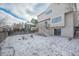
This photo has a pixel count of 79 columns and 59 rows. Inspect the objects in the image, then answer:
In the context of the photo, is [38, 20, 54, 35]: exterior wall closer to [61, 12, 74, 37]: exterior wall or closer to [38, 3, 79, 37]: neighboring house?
[38, 3, 79, 37]: neighboring house

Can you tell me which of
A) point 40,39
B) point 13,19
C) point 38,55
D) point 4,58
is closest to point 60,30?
point 40,39

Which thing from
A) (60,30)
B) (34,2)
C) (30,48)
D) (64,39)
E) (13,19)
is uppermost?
(34,2)

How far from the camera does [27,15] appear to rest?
6.95ft

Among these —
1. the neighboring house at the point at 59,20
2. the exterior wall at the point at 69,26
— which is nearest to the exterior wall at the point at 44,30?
the neighboring house at the point at 59,20

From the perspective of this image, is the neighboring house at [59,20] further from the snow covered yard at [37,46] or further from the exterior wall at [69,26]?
the snow covered yard at [37,46]

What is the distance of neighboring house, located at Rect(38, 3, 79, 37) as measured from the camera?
2033mm

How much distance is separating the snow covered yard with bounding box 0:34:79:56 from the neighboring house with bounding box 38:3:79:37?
0.34 feet

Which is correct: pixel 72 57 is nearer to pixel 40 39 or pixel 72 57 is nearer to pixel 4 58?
pixel 40 39

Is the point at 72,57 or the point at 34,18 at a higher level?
the point at 34,18

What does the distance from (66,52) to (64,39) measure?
188 millimetres

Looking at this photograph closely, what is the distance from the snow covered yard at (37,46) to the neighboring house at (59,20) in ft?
0.34

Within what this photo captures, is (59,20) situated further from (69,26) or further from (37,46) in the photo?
(37,46)

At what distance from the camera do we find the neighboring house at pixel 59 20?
80.0 inches

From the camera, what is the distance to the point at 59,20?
6.88ft
